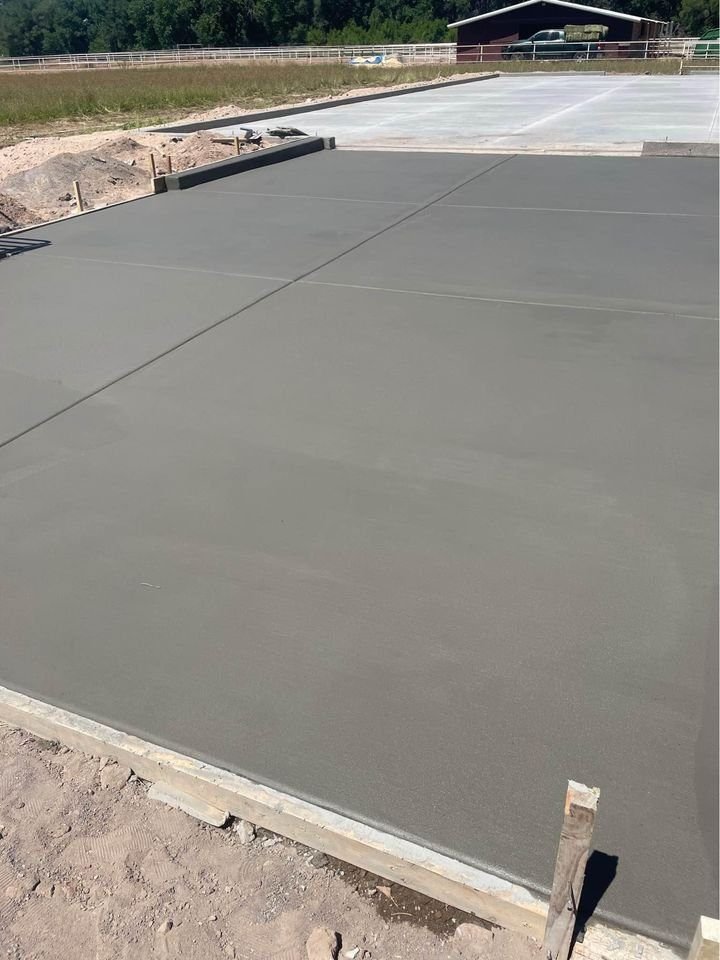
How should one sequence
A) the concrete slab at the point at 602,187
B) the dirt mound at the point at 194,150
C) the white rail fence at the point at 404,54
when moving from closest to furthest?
the concrete slab at the point at 602,187 → the dirt mound at the point at 194,150 → the white rail fence at the point at 404,54

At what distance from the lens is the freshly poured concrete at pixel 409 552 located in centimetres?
215

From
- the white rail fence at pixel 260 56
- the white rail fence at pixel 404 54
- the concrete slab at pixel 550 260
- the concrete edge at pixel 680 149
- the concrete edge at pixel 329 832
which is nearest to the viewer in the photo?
the concrete edge at pixel 329 832

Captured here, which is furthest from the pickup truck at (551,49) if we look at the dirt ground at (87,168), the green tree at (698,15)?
the dirt ground at (87,168)

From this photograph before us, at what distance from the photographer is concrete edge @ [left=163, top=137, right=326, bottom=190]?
971cm

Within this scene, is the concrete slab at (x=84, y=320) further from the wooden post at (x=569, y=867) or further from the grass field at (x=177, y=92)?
the grass field at (x=177, y=92)

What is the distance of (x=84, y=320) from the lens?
536 cm

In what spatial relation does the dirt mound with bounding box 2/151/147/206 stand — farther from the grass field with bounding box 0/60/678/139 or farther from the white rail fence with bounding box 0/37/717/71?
the white rail fence with bounding box 0/37/717/71

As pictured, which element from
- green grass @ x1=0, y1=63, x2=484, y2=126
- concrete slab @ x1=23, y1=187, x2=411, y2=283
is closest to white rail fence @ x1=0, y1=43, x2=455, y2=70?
green grass @ x1=0, y1=63, x2=484, y2=126

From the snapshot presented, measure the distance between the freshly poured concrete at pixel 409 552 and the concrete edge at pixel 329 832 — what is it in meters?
0.06

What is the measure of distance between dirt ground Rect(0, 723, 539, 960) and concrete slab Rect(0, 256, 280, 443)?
95.8 inches

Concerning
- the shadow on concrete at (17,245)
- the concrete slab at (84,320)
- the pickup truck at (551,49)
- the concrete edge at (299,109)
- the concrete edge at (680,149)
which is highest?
the pickup truck at (551,49)

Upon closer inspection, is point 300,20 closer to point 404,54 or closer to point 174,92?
point 404,54

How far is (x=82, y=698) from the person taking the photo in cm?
243

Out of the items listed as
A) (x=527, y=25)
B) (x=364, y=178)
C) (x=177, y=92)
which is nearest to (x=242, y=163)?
(x=364, y=178)
